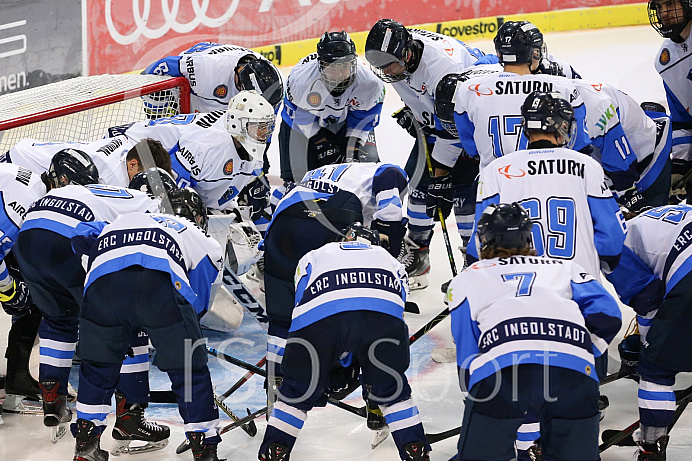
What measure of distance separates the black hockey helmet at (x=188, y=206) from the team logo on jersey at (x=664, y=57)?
9.71 feet

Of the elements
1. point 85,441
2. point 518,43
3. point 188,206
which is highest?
point 518,43

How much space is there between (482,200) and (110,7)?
211 inches

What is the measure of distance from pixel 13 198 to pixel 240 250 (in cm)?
114

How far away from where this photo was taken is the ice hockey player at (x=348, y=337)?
123 inches

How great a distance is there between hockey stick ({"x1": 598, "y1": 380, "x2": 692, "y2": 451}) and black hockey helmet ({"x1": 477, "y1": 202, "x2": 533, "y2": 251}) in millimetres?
1063

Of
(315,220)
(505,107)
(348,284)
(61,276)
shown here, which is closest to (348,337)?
(348,284)

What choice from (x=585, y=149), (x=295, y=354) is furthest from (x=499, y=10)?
(x=295, y=354)

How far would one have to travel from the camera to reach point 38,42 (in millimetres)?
7336

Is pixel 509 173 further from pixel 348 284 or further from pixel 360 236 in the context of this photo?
pixel 348 284

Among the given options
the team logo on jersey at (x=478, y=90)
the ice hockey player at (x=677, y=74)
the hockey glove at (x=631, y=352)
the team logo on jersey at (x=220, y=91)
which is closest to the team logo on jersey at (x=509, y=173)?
the team logo on jersey at (x=478, y=90)

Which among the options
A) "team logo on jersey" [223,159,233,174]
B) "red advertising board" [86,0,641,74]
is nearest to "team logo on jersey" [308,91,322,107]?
"team logo on jersey" [223,159,233,174]

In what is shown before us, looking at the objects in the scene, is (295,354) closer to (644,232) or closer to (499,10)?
(644,232)

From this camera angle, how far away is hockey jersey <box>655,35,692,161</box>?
5.13 m

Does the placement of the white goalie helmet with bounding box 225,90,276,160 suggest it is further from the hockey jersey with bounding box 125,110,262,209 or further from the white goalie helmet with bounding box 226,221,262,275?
the white goalie helmet with bounding box 226,221,262,275
